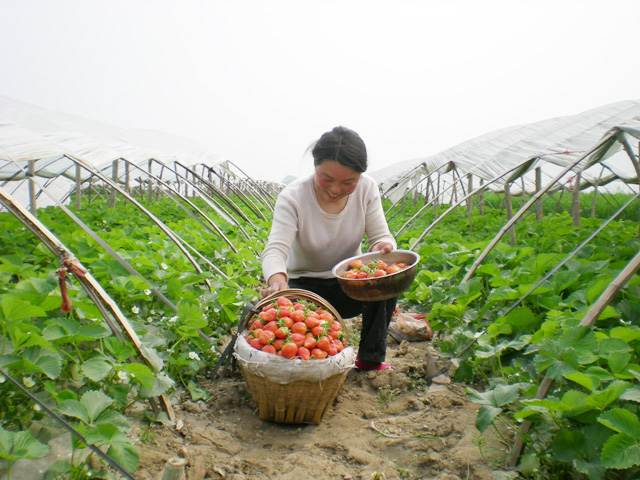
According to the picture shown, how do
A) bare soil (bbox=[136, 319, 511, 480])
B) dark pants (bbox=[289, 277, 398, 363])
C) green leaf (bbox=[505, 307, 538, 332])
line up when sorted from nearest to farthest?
bare soil (bbox=[136, 319, 511, 480]) → green leaf (bbox=[505, 307, 538, 332]) → dark pants (bbox=[289, 277, 398, 363])

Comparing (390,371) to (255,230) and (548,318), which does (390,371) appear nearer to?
(548,318)

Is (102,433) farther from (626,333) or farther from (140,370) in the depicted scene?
(626,333)

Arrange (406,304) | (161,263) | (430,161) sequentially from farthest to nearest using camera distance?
(430,161) → (406,304) → (161,263)

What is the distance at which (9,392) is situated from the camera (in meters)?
1.75

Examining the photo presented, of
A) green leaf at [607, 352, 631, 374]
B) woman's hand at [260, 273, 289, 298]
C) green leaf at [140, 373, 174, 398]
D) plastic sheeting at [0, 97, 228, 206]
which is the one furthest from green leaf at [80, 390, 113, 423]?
plastic sheeting at [0, 97, 228, 206]

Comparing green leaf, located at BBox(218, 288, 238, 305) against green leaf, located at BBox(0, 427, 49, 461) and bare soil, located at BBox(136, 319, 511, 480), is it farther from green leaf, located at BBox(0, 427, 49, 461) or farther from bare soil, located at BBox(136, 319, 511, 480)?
green leaf, located at BBox(0, 427, 49, 461)

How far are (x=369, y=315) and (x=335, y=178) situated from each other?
90cm

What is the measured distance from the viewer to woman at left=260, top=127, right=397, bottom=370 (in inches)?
103

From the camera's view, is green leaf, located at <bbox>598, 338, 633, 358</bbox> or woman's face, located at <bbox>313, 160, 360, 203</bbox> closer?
green leaf, located at <bbox>598, 338, 633, 358</bbox>

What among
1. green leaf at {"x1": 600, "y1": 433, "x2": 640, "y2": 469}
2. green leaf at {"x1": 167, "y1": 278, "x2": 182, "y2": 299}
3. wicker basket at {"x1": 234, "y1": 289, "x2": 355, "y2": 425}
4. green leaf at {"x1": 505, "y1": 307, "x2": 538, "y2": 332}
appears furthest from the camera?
green leaf at {"x1": 167, "y1": 278, "x2": 182, "y2": 299}

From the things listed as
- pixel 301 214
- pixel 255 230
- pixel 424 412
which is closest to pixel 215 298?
pixel 301 214

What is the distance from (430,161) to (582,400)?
43.0ft

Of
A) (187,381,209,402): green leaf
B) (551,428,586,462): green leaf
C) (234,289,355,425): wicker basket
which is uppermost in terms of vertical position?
(551,428,586,462): green leaf

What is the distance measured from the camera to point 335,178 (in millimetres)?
2609
